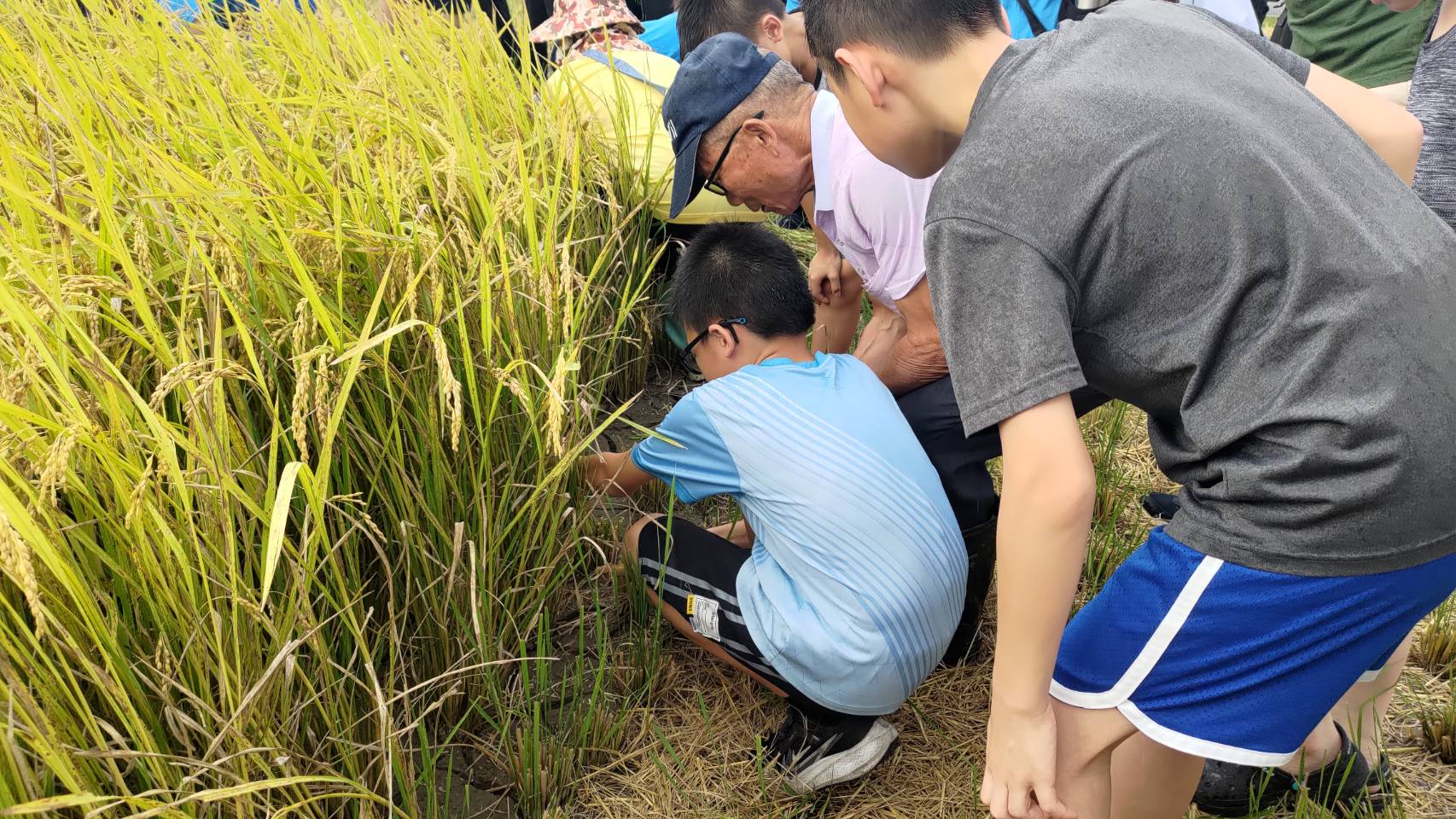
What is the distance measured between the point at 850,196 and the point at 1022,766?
51.0 inches

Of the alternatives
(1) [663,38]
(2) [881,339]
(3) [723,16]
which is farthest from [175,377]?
(1) [663,38]

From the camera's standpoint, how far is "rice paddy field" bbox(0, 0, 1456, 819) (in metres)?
1.03

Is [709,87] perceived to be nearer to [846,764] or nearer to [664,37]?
[846,764]

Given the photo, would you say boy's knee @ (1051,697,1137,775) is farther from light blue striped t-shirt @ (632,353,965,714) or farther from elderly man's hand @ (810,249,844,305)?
elderly man's hand @ (810,249,844,305)

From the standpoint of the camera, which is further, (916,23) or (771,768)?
(771,768)

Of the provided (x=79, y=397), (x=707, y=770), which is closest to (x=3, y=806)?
(x=79, y=397)

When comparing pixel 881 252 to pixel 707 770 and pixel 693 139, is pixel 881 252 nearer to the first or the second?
pixel 693 139

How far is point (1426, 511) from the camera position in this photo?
1049mm

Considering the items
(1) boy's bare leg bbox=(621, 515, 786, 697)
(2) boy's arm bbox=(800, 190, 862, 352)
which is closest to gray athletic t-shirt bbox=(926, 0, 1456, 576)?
(1) boy's bare leg bbox=(621, 515, 786, 697)

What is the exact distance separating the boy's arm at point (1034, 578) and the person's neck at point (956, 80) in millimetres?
384

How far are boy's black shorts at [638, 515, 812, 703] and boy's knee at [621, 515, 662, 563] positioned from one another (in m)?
0.01

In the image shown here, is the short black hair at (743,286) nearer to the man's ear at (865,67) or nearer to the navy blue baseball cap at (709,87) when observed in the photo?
the navy blue baseball cap at (709,87)

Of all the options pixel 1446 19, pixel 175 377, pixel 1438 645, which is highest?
pixel 175 377

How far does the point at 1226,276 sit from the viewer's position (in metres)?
1.03
